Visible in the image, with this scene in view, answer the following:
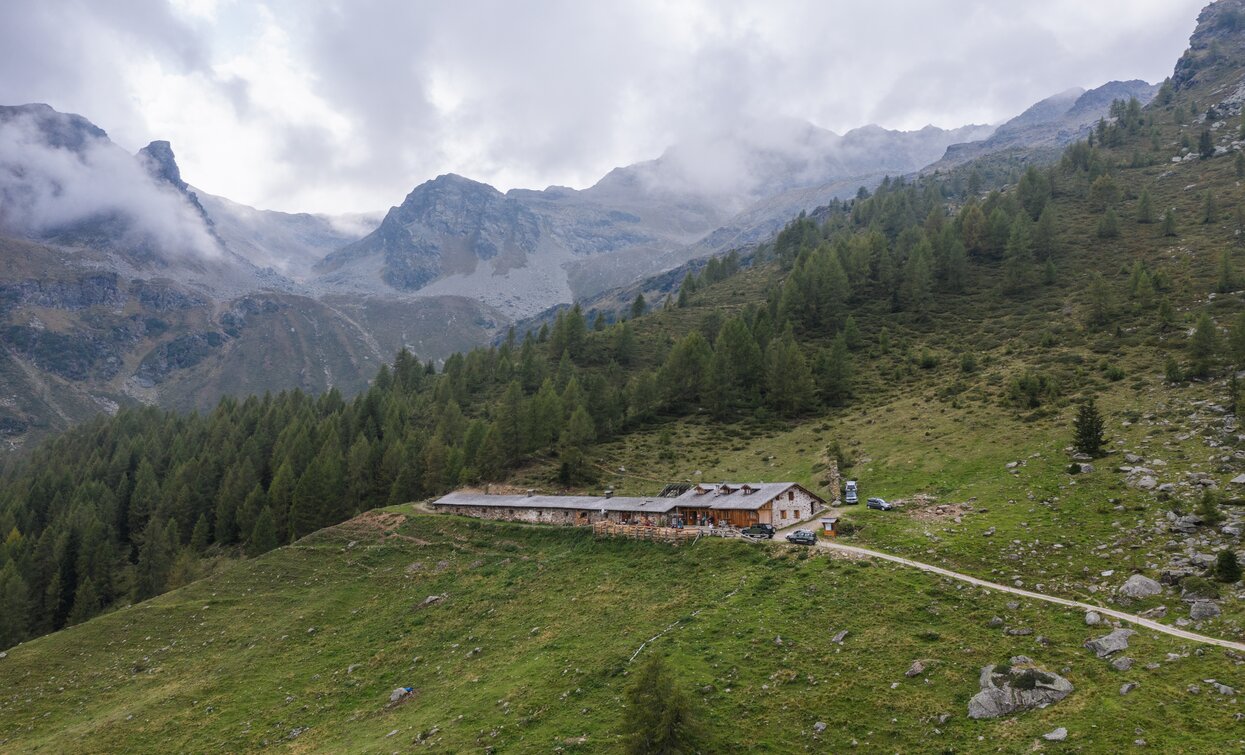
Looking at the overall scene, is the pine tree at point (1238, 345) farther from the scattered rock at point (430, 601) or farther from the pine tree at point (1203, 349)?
the scattered rock at point (430, 601)

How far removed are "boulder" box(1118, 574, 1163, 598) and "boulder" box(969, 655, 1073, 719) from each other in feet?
32.9

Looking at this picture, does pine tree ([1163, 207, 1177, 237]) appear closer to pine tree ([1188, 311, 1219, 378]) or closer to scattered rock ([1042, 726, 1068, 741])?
pine tree ([1188, 311, 1219, 378])

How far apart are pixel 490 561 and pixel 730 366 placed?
63736mm

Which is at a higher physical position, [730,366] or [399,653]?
[730,366]

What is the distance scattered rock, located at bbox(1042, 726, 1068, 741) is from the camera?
2362 cm

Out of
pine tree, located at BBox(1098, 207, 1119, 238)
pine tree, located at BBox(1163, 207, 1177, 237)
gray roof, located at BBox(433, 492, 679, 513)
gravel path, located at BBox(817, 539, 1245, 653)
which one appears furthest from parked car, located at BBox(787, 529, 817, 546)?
pine tree, located at BBox(1098, 207, 1119, 238)

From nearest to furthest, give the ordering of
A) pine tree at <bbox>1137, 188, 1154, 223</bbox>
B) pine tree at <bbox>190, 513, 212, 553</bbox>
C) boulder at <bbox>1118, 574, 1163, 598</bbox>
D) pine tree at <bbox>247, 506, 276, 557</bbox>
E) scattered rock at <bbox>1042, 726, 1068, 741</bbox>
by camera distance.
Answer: scattered rock at <bbox>1042, 726, 1068, 741</bbox> < boulder at <bbox>1118, 574, 1163, 598</bbox> < pine tree at <bbox>247, 506, 276, 557</bbox> < pine tree at <bbox>190, 513, 212, 553</bbox> < pine tree at <bbox>1137, 188, 1154, 223</bbox>

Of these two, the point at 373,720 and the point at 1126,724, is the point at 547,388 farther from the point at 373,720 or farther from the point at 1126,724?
the point at 1126,724

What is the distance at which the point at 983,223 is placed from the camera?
469 feet

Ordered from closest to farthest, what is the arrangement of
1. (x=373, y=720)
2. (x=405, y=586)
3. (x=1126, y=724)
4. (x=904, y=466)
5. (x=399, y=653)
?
(x=1126, y=724)
(x=373, y=720)
(x=399, y=653)
(x=405, y=586)
(x=904, y=466)

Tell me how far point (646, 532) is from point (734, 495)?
10892 mm

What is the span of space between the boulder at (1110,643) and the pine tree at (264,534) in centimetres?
9311

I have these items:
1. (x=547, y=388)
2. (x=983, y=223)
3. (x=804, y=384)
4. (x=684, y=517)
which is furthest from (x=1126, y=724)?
(x=983, y=223)

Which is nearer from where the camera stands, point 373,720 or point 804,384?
point 373,720
